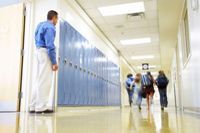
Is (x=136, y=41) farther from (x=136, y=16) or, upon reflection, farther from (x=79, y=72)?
(x=79, y=72)

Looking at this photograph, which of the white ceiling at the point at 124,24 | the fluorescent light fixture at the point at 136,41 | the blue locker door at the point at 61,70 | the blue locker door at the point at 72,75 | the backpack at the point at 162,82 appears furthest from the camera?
the fluorescent light fixture at the point at 136,41

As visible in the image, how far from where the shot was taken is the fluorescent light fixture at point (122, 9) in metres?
6.80

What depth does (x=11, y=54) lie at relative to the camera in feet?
16.3

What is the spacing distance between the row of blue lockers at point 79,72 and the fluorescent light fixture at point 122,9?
106cm

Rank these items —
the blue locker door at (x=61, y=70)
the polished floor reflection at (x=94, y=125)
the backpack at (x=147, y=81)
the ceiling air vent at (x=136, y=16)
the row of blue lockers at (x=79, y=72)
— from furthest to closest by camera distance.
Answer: the ceiling air vent at (x=136, y=16), the backpack at (x=147, y=81), the row of blue lockers at (x=79, y=72), the blue locker door at (x=61, y=70), the polished floor reflection at (x=94, y=125)

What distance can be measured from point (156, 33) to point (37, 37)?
22.0 ft

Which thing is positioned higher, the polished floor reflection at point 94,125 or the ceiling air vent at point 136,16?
the ceiling air vent at point 136,16

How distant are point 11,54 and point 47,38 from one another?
5.63ft

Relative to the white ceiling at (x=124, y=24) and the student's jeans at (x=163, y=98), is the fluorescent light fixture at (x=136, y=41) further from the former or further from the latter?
the student's jeans at (x=163, y=98)

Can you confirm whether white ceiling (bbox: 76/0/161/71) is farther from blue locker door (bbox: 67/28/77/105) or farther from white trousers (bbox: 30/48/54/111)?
white trousers (bbox: 30/48/54/111)

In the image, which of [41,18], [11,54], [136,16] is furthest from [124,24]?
[11,54]

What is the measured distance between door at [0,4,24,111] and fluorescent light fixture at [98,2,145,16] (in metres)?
2.62

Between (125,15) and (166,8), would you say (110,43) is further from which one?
(166,8)

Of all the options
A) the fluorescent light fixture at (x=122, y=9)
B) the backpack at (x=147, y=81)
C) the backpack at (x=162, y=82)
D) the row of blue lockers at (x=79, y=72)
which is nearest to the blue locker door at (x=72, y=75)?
the row of blue lockers at (x=79, y=72)
